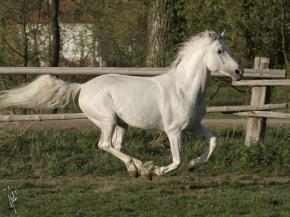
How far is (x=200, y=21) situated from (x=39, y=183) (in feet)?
30.8

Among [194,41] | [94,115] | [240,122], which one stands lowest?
[240,122]

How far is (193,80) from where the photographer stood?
8016 mm

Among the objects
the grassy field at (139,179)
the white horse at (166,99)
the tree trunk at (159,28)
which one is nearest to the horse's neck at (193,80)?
the white horse at (166,99)

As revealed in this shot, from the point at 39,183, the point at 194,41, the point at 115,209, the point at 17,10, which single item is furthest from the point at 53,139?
the point at 17,10

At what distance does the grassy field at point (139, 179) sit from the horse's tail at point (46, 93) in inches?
38.2

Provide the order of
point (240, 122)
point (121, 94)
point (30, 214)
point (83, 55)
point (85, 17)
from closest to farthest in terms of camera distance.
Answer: point (30, 214) → point (121, 94) → point (240, 122) → point (83, 55) → point (85, 17)

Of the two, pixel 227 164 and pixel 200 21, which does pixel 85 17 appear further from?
pixel 227 164

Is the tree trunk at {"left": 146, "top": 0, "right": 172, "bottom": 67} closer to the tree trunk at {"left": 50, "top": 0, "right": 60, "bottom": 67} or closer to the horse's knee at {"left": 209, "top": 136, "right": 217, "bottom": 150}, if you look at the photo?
the tree trunk at {"left": 50, "top": 0, "right": 60, "bottom": 67}

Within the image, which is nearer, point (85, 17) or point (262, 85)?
point (262, 85)

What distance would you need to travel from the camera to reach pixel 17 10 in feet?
65.6

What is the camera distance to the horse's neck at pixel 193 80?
26.1 feet
